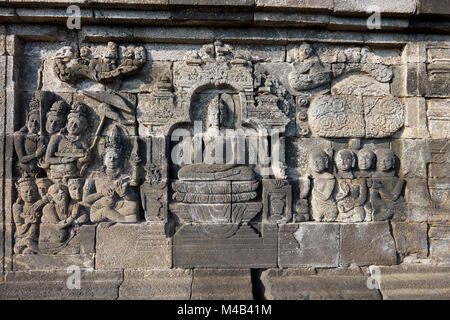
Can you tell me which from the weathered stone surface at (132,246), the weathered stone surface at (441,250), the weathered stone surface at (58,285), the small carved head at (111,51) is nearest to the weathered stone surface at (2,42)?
the small carved head at (111,51)

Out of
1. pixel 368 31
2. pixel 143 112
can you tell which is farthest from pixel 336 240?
pixel 143 112

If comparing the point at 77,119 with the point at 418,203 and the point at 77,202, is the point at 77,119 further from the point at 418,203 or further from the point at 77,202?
the point at 418,203

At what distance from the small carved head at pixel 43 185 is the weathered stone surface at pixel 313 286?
3059 mm

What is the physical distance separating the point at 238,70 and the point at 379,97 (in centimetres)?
200

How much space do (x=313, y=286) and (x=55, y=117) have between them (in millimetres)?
3932

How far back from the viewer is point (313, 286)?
10.7ft

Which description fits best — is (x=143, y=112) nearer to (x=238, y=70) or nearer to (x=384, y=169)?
(x=238, y=70)

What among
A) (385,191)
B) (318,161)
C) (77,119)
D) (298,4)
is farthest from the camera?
(385,191)

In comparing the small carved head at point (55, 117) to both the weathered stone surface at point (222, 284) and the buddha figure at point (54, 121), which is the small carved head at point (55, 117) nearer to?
the buddha figure at point (54, 121)

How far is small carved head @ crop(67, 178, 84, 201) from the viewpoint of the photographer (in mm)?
3363

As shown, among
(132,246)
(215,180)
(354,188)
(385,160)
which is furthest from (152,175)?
(385,160)

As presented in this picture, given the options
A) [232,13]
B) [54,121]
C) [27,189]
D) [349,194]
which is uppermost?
[232,13]

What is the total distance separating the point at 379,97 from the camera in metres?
3.61

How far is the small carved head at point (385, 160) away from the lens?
3.48 m
